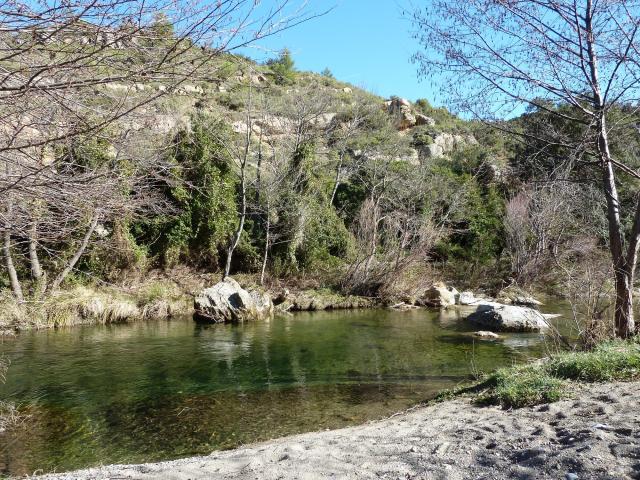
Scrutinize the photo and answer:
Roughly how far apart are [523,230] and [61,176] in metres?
22.6

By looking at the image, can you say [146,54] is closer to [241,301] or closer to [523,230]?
[241,301]

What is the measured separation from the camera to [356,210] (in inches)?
1108

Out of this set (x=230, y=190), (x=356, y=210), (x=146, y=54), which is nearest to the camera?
(x=146, y=54)

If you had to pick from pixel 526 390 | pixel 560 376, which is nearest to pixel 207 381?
pixel 526 390

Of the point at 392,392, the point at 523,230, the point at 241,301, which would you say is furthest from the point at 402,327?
the point at 523,230

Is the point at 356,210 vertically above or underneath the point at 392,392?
above

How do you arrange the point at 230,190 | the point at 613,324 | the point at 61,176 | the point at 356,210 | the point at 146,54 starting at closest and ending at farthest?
the point at 146,54 → the point at 61,176 → the point at 613,324 → the point at 230,190 → the point at 356,210

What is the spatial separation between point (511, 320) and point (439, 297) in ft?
21.0

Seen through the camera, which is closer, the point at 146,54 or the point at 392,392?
the point at 146,54

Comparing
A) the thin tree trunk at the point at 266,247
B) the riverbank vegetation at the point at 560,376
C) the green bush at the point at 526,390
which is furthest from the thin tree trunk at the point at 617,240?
the thin tree trunk at the point at 266,247

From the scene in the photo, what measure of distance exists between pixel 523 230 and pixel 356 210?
867 cm

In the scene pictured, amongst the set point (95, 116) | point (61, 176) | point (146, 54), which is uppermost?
point (146, 54)

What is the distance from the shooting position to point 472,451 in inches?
170

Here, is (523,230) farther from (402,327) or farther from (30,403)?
(30,403)
